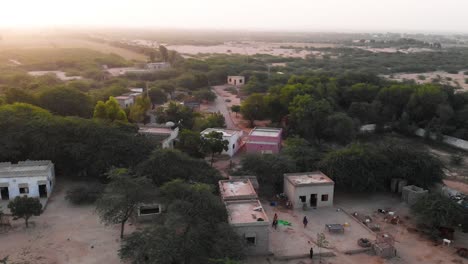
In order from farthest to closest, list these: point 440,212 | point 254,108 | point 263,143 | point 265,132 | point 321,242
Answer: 1. point 254,108
2. point 265,132
3. point 263,143
4. point 440,212
5. point 321,242

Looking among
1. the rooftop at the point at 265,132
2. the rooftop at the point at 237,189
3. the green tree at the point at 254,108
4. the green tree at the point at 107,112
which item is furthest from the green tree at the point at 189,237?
the green tree at the point at 254,108

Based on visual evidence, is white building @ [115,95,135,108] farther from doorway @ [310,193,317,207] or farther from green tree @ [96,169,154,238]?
doorway @ [310,193,317,207]

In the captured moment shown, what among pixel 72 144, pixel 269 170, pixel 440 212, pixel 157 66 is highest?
pixel 157 66

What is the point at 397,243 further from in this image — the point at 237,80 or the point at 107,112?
the point at 237,80

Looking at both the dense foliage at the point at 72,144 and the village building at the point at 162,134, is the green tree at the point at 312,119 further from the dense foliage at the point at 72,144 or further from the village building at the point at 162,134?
the dense foliage at the point at 72,144

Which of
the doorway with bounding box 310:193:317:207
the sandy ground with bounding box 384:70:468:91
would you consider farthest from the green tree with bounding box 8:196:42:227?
the sandy ground with bounding box 384:70:468:91

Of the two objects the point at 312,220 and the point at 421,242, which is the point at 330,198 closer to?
the point at 312,220

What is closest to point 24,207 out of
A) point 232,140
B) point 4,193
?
point 4,193
